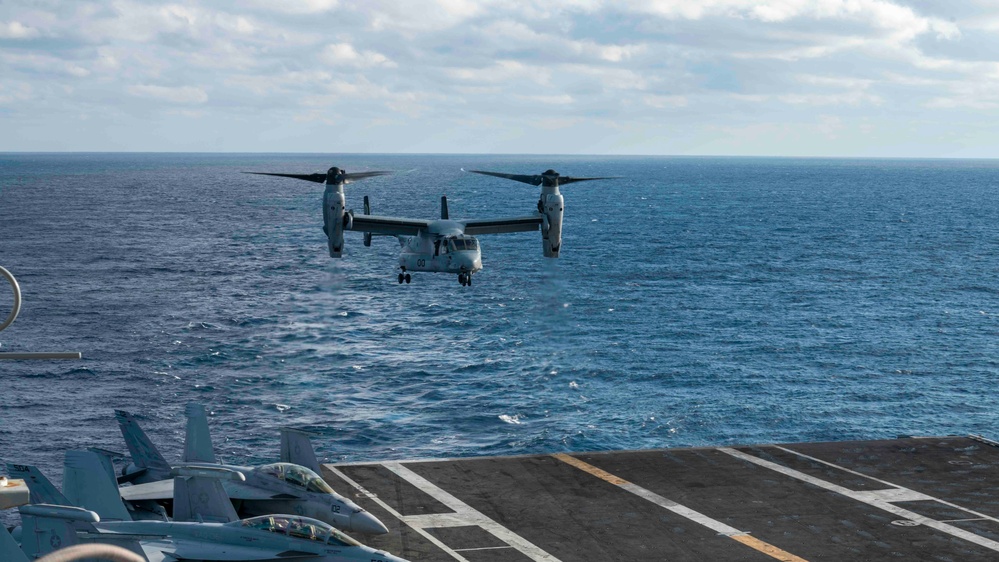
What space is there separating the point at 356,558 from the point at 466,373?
172 ft

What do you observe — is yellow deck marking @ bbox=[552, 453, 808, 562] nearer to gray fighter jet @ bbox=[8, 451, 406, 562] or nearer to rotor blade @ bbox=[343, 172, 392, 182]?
gray fighter jet @ bbox=[8, 451, 406, 562]

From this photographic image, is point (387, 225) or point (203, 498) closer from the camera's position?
point (203, 498)

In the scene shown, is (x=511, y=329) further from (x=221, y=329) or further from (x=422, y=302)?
(x=221, y=329)

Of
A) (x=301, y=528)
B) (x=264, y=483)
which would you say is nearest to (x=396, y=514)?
(x=264, y=483)

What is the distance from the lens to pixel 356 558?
3309 cm

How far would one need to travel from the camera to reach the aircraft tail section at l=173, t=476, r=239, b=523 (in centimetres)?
3700

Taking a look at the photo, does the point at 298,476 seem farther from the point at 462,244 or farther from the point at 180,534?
the point at 462,244

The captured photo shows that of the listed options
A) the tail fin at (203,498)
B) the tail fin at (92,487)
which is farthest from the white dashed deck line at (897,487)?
the tail fin at (92,487)

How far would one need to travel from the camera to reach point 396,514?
4166cm

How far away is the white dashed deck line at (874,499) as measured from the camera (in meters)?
38.7

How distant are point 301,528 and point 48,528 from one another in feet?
27.4

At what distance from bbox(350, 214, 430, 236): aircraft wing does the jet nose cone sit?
2083 centimetres

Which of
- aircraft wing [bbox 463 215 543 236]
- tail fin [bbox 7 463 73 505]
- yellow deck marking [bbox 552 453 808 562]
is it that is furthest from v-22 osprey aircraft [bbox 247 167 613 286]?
tail fin [bbox 7 463 73 505]

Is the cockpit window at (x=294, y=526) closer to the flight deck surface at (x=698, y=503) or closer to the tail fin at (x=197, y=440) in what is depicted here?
the flight deck surface at (x=698, y=503)
